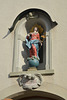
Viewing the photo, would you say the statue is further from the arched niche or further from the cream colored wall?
the cream colored wall

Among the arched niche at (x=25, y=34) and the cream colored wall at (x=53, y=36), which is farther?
the arched niche at (x=25, y=34)

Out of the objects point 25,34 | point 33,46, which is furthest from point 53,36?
point 25,34

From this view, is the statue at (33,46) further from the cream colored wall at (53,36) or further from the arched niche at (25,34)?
the cream colored wall at (53,36)

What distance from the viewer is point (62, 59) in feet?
23.1

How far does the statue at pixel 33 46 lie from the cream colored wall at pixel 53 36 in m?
0.45

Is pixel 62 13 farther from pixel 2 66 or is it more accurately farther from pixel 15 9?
pixel 2 66

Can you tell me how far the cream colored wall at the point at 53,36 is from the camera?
22.8ft

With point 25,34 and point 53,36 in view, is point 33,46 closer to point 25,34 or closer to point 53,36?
point 53,36

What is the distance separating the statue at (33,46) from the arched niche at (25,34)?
213mm

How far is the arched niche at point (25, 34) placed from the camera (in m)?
7.36

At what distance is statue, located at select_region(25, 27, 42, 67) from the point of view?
729 centimetres

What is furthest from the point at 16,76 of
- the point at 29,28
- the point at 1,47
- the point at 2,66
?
the point at 29,28

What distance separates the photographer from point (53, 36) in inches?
292

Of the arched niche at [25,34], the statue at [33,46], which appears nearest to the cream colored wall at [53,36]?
the arched niche at [25,34]
